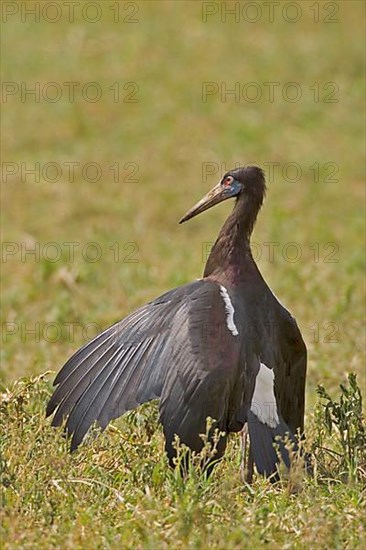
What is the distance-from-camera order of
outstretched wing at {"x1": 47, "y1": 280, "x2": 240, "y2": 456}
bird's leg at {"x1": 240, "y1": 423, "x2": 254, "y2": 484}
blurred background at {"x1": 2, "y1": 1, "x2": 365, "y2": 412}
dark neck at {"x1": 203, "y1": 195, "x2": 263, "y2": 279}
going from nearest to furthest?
→ outstretched wing at {"x1": 47, "y1": 280, "x2": 240, "y2": 456} < bird's leg at {"x1": 240, "y1": 423, "x2": 254, "y2": 484} < dark neck at {"x1": 203, "y1": 195, "x2": 263, "y2": 279} < blurred background at {"x1": 2, "y1": 1, "x2": 365, "y2": 412}

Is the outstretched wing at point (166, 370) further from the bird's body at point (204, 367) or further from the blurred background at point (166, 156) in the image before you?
the blurred background at point (166, 156)

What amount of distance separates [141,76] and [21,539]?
1050 cm

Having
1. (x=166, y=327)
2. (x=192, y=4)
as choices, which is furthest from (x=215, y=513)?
(x=192, y=4)

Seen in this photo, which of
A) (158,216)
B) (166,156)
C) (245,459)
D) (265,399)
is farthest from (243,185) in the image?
(166,156)

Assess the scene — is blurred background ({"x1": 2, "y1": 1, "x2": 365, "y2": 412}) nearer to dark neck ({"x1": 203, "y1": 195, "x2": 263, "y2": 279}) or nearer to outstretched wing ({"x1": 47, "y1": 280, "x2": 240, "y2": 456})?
dark neck ({"x1": 203, "y1": 195, "x2": 263, "y2": 279})

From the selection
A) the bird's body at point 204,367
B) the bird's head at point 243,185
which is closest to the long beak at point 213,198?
the bird's head at point 243,185

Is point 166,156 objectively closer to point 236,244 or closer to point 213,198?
point 213,198

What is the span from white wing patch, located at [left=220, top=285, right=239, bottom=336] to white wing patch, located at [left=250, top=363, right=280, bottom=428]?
0.76 ft

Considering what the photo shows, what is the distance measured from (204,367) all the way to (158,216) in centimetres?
652

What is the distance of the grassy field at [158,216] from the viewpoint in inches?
182

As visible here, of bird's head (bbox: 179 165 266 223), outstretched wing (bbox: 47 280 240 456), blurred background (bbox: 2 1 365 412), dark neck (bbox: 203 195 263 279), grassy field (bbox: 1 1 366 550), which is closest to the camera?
grassy field (bbox: 1 1 366 550)

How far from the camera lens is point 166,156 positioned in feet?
41.9

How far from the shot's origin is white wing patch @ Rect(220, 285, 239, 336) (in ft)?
17.3

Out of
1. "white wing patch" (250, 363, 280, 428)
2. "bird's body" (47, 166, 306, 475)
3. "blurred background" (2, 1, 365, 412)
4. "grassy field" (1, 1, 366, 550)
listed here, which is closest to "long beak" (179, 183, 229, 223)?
"bird's body" (47, 166, 306, 475)
